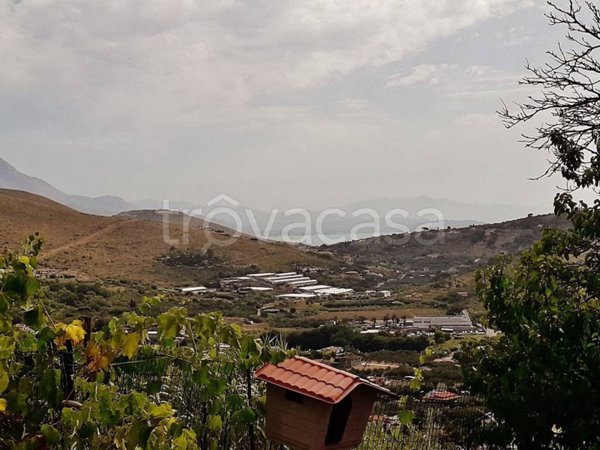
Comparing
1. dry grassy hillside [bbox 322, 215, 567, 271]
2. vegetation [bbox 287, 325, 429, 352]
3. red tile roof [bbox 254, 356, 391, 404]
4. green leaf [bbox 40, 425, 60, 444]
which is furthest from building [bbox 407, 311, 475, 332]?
green leaf [bbox 40, 425, 60, 444]

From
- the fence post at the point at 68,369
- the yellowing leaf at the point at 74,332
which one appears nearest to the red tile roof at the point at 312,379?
the fence post at the point at 68,369

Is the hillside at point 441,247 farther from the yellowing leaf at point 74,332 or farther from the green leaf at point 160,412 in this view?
the green leaf at point 160,412

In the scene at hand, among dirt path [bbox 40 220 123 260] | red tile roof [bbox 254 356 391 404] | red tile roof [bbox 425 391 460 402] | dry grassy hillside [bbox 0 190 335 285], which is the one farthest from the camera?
dirt path [bbox 40 220 123 260]

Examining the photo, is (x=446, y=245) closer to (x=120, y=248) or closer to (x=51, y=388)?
(x=120, y=248)

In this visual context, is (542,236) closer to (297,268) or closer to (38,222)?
(38,222)

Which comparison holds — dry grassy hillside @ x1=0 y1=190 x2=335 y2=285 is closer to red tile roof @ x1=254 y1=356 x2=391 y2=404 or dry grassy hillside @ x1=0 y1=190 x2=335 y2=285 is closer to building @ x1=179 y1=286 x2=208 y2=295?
building @ x1=179 y1=286 x2=208 y2=295

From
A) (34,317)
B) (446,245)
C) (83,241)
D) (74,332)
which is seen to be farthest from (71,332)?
(446,245)

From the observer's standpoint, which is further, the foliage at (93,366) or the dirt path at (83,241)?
the dirt path at (83,241)
